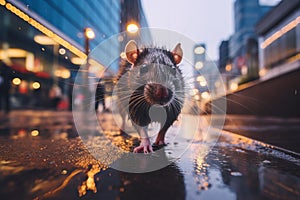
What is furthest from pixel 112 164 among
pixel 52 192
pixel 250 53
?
pixel 250 53

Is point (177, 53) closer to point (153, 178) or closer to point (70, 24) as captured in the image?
point (153, 178)

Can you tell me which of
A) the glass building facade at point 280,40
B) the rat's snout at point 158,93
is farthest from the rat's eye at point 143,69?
the glass building facade at point 280,40

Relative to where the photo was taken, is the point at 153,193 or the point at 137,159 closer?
the point at 153,193

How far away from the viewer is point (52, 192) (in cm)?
114

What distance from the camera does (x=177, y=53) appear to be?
6.81 ft

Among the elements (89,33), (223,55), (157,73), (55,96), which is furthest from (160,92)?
(55,96)

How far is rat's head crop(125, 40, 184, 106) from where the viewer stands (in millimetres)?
1618

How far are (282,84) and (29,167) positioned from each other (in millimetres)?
6797

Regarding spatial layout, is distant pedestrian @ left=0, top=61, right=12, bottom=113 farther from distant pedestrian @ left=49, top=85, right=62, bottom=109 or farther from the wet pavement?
distant pedestrian @ left=49, top=85, right=62, bottom=109

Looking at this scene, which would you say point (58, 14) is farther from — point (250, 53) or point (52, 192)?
point (250, 53)

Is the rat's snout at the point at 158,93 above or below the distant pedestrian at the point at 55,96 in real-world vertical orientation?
below

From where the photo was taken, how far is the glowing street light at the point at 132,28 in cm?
235

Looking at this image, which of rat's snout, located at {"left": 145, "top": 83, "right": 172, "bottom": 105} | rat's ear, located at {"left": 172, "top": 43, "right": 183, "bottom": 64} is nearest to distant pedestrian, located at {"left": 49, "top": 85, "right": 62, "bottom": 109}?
rat's ear, located at {"left": 172, "top": 43, "right": 183, "bottom": 64}

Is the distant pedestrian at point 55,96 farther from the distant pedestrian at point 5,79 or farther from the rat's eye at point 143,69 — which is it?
the rat's eye at point 143,69
